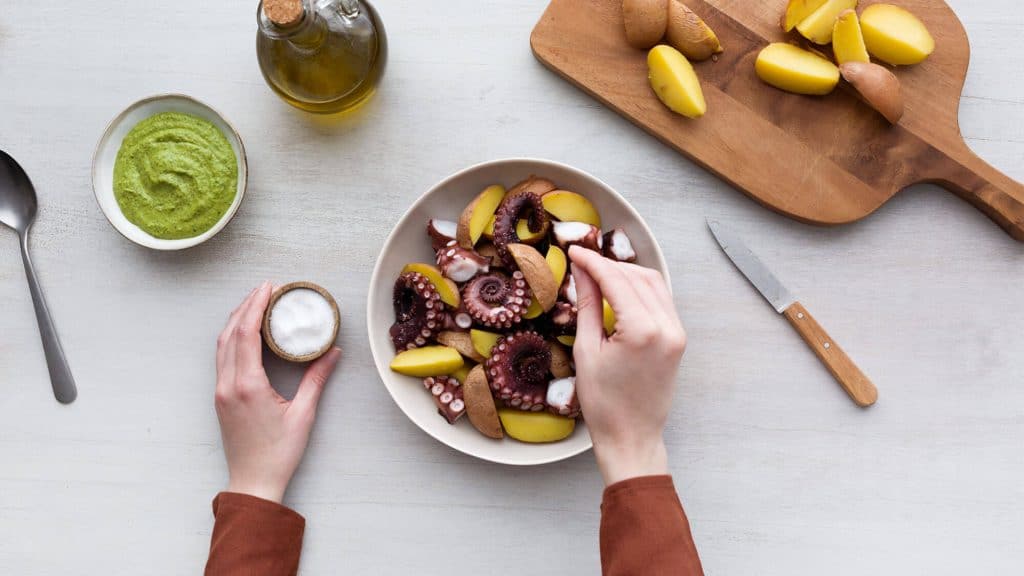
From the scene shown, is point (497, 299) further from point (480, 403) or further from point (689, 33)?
point (689, 33)

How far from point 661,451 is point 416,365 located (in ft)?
1.59

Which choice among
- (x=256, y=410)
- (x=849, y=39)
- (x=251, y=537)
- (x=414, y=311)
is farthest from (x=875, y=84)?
(x=251, y=537)

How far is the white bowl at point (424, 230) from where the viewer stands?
141 centimetres

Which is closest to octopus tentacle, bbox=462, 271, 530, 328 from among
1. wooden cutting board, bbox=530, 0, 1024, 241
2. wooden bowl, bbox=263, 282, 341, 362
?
wooden bowl, bbox=263, 282, 341, 362

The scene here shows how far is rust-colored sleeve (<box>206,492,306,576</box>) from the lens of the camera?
144 cm

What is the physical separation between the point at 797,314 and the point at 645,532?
0.60 meters

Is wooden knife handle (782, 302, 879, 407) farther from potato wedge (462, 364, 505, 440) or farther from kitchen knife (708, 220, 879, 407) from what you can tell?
potato wedge (462, 364, 505, 440)

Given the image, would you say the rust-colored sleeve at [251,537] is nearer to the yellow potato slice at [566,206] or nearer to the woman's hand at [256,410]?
the woman's hand at [256,410]

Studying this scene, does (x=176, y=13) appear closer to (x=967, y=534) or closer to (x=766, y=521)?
(x=766, y=521)

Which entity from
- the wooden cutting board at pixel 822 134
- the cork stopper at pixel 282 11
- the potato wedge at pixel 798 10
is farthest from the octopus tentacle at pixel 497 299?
the potato wedge at pixel 798 10

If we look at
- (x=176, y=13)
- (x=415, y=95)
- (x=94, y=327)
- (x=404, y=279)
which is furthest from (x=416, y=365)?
(x=176, y=13)

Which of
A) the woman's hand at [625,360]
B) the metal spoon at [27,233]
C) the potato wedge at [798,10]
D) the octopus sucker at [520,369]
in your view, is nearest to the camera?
the woman's hand at [625,360]

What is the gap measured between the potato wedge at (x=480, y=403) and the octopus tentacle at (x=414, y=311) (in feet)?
0.39

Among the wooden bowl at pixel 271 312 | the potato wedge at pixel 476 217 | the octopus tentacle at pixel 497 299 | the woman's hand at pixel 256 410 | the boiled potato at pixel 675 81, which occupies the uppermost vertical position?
the boiled potato at pixel 675 81
